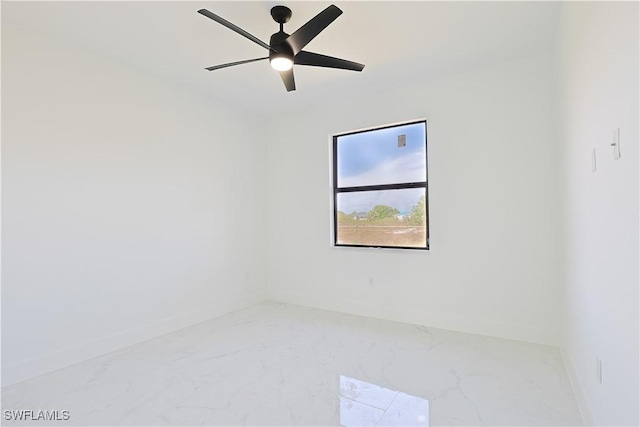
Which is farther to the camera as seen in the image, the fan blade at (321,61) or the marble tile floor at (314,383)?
the fan blade at (321,61)

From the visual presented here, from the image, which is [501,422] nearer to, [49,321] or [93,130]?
[49,321]

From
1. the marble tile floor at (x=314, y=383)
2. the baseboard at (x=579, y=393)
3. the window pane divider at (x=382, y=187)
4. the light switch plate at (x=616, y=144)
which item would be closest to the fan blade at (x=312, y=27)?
the light switch plate at (x=616, y=144)

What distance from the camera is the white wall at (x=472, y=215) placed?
2988mm

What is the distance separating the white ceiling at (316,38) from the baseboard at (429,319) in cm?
248

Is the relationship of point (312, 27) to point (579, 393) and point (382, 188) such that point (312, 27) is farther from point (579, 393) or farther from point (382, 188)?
point (579, 393)

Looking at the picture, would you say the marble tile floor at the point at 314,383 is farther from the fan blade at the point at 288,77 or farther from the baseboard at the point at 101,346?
the fan blade at the point at 288,77

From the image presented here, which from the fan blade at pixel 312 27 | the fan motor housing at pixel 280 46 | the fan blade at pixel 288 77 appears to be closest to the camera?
the fan blade at pixel 312 27

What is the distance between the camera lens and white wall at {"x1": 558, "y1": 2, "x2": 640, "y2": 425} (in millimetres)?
1186

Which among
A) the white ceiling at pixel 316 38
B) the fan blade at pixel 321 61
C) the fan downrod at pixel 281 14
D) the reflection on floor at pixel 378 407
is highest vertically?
the white ceiling at pixel 316 38

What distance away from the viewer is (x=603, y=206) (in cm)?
153

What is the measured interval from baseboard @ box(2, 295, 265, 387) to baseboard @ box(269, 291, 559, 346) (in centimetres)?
99

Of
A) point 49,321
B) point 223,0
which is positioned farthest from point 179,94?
point 49,321

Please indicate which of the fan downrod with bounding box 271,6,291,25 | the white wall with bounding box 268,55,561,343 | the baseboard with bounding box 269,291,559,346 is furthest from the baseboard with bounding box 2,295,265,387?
the fan downrod with bounding box 271,6,291,25

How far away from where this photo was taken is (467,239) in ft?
10.9
